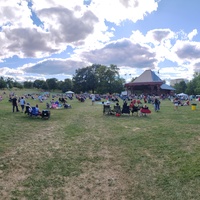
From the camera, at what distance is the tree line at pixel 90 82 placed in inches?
3492

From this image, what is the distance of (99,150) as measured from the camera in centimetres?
899

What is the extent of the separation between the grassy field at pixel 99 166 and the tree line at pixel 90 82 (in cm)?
7726

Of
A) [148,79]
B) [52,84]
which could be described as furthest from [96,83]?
[52,84]

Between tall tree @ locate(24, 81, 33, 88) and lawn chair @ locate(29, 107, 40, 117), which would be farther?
tall tree @ locate(24, 81, 33, 88)

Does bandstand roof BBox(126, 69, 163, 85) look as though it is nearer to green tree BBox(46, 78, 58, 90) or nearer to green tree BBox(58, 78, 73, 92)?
green tree BBox(58, 78, 73, 92)

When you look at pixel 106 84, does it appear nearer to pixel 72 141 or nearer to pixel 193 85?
pixel 193 85

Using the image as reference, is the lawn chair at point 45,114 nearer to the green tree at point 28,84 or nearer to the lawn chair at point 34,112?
the lawn chair at point 34,112

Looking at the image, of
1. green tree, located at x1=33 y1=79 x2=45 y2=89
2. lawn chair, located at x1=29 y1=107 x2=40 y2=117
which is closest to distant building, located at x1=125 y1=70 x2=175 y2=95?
lawn chair, located at x1=29 y1=107 x2=40 y2=117

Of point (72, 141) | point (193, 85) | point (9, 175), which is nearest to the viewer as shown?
point (9, 175)

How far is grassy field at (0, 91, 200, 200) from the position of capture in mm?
5727

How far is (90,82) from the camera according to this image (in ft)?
332

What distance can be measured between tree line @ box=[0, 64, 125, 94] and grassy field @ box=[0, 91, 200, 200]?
77.3 m

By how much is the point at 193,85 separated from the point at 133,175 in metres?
87.7

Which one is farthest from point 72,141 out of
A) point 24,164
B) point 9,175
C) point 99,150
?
point 9,175
